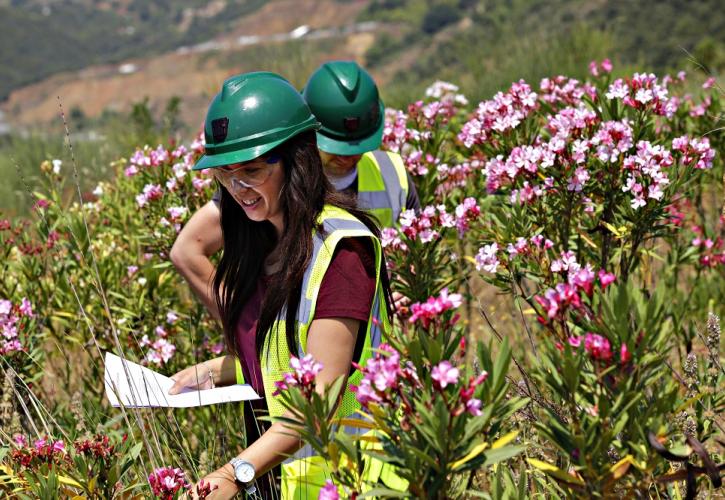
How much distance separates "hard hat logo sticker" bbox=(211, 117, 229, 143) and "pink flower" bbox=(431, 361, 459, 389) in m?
0.88

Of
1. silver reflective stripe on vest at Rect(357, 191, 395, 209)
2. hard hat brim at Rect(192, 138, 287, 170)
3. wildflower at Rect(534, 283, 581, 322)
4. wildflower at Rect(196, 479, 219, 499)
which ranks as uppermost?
hard hat brim at Rect(192, 138, 287, 170)

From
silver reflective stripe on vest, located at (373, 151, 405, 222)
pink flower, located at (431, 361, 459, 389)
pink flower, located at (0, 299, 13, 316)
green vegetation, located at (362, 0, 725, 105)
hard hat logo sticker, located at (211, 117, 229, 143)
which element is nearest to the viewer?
pink flower, located at (431, 361, 459, 389)

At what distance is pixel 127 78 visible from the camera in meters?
101

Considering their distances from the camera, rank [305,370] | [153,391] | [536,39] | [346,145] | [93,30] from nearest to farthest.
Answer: [305,370], [153,391], [346,145], [536,39], [93,30]

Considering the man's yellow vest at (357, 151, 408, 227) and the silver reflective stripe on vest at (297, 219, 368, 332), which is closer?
the silver reflective stripe on vest at (297, 219, 368, 332)

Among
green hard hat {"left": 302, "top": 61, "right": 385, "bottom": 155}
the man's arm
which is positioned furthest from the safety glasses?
green hard hat {"left": 302, "top": 61, "right": 385, "bottom": 155}

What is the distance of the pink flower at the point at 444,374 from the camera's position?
54.0 inches

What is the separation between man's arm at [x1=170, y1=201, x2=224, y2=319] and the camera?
8.66 feet

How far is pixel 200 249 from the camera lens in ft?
8.91

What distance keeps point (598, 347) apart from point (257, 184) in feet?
3.14

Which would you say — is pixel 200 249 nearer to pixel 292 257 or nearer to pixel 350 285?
pixel 292 257

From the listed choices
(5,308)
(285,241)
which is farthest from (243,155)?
(5,308)

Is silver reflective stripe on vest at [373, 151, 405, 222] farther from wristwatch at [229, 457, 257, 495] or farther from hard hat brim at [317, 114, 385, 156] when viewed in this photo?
wristwatch at [229, 457, 257, 495]

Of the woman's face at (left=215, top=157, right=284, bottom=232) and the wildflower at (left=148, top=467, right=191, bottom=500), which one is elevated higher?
the woman's face at (left=215, top=157, right=284, bottom=232)
